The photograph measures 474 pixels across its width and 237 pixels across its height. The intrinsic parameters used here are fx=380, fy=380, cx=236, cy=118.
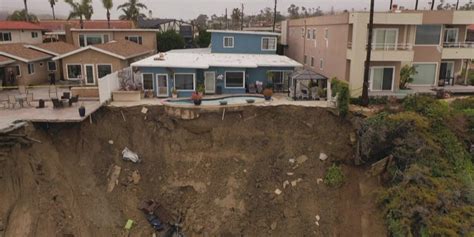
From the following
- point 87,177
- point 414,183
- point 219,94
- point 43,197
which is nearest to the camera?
point 414,183

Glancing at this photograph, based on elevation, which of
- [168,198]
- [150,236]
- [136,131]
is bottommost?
[150,236]

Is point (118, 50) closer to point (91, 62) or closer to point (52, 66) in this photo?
point (91, 62)

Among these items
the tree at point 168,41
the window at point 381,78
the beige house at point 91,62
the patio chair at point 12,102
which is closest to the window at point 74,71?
the beige house at point 91,62

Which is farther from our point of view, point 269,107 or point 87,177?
point 269,107

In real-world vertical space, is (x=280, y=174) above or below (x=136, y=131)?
below

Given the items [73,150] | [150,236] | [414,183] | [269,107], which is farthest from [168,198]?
[414,183]

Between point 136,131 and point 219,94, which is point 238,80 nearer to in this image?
point 219,94

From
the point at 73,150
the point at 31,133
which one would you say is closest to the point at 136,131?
the point at 73,150

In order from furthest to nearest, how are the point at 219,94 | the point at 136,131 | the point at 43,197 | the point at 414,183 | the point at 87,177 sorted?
the point at 219,94, the point at 136,131, the point at 87,177, the point at 43,197, the point at 414,183
